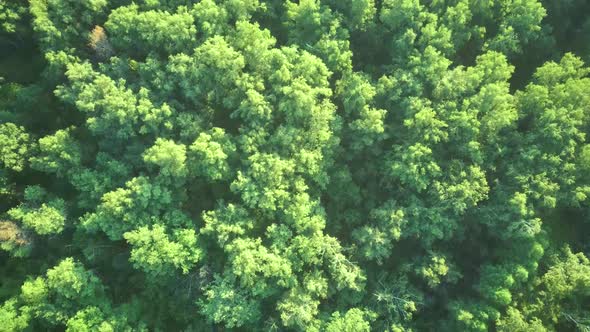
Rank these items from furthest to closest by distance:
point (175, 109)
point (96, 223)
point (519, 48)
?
point (519, 48), point (175, 109), point (96, 223)

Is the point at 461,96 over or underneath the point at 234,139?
over

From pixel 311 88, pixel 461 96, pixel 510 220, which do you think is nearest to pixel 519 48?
pixel 461 96

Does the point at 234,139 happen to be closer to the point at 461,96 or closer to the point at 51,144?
the point at 51,144

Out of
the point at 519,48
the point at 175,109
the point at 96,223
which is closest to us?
the point at 96,223

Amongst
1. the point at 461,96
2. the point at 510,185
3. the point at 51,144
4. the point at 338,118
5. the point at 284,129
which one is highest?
the point at 461,96

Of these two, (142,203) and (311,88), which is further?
(311,88)

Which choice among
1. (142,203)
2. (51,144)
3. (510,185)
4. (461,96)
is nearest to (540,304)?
(510,185)
